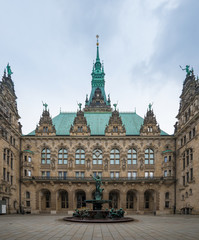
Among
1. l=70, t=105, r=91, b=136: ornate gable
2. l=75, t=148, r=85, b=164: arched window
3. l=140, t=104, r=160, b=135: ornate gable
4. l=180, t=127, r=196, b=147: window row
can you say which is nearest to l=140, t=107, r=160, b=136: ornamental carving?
l=140, t=104, r=160, b=135: ornate gable

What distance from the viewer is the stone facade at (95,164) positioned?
4888 cm

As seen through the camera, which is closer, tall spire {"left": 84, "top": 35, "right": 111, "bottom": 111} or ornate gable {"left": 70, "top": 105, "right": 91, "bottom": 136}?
ornate gable {"left": 70, "top": 105, "right": 91, "bottom": 136}

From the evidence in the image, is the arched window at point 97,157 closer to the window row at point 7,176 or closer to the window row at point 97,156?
the window row at point 97,156

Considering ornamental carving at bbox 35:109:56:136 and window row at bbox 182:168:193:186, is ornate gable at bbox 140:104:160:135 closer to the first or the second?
window row at bbox 182:168:193:186

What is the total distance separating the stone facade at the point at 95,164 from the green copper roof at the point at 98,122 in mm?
913

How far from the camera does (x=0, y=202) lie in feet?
127

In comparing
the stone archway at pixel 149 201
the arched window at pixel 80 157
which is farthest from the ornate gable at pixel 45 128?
the stone archway at pixel 149 201

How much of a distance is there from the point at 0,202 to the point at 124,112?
32.1 meters

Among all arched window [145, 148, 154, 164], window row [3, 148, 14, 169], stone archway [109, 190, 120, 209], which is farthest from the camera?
stone archway [109, 190, 120, 209]

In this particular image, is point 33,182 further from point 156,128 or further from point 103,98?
point 103,98

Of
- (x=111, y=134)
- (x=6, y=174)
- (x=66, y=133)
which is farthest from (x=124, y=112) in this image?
(x=6, y=174)

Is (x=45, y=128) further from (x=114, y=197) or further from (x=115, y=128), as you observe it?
(x=114, y=197)

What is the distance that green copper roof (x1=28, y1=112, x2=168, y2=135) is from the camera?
5481 centimetres

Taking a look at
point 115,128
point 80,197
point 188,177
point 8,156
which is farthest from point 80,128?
point 188,177
